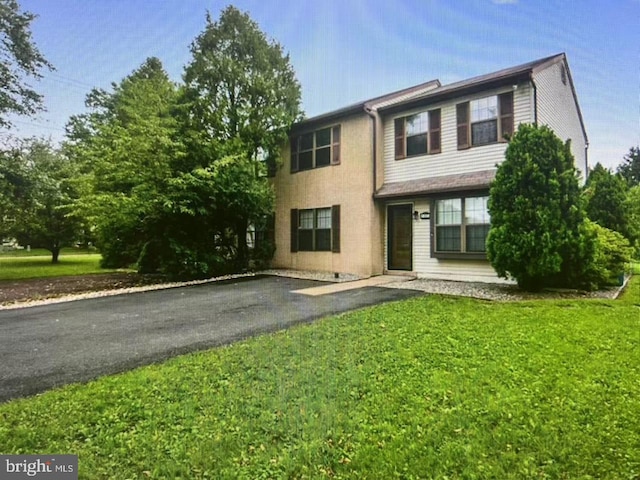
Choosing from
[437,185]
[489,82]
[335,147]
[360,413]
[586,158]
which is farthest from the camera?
[586,158]

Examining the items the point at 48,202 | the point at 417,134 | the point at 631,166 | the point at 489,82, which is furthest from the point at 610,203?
the point at 631,166

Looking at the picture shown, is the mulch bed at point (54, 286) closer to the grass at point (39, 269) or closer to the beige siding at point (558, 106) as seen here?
the grass at point (39, 269)

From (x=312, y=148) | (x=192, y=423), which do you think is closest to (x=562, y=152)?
(x=312, y=148)

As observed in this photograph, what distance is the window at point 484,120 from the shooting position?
8750 millimetres

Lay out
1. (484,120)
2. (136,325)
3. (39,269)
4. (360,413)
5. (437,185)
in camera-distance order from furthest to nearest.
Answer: (39,269) → (437,185) → (484,120) → (136,325) → (360,413)

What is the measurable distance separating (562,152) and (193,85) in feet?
36.4

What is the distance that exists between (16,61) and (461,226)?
48.6 ft

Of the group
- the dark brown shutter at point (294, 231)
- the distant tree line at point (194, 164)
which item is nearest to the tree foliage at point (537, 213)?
the dark brown shutter at point (294, 231)

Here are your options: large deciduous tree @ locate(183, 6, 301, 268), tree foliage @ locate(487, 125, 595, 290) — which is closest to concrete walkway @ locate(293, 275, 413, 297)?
tree foliage @ locate(487, 125, 595, 290)

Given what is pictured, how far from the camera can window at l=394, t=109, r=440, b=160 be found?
390 inches

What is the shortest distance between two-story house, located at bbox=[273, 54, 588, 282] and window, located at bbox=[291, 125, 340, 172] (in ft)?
0.11

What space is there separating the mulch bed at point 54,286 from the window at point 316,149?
5.84m

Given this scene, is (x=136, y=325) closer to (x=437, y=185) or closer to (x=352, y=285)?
(x=352, y=285)

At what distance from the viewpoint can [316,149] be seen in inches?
478
